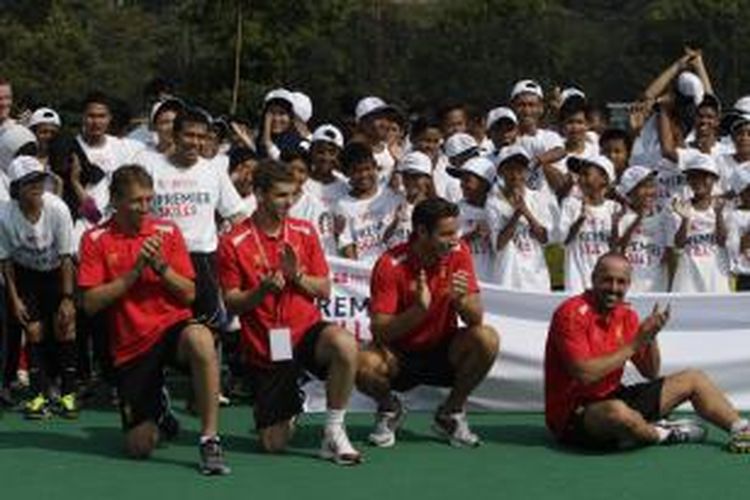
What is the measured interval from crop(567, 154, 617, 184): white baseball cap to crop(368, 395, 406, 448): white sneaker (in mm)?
2268

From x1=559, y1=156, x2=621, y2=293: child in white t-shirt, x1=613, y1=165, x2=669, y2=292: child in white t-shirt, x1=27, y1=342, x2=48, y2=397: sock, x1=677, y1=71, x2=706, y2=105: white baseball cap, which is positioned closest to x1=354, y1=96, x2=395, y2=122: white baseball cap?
x1=559, y1=156, x2=621, y2=293: child in white t-shirt

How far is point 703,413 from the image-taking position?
24.8 feet

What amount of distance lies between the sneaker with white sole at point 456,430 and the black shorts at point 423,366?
190mm

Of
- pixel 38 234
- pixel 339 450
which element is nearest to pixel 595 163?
pixel 339 450

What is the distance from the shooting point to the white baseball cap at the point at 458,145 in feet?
35.0

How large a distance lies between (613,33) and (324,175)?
42.0m

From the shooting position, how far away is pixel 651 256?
30.9 feet

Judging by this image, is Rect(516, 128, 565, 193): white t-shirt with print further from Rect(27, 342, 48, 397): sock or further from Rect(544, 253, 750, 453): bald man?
Rect(27, 342, 48, 397): sock

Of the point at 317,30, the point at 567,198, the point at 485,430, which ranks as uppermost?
the point at 317,30

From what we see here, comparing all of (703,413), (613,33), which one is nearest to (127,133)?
(703,413)

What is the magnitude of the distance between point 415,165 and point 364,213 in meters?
0.43

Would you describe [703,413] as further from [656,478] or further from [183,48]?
[183,48]

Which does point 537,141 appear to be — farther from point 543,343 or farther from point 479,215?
point 543,343

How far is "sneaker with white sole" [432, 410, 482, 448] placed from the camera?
767 centimetres
